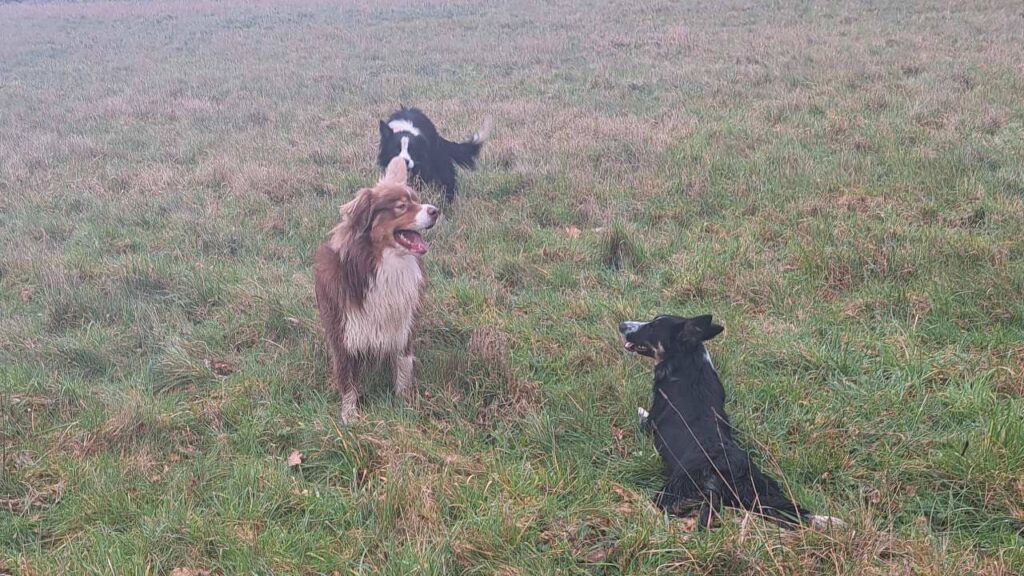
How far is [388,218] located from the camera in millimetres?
4078

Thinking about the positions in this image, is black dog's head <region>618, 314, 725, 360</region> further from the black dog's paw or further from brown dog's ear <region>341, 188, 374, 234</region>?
brown dog's ear <region>341, 188, 374, 234</region>

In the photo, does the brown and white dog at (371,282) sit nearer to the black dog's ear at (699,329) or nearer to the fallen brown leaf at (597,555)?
the black dog's ear at (699,329)

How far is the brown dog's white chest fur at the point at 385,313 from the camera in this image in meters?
4.11

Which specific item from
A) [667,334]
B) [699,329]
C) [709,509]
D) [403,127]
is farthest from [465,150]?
[709,509]

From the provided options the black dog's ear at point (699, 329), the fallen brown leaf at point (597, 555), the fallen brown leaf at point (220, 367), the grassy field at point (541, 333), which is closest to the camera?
the fallen brown leaf at point (597, 555)

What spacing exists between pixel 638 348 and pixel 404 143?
171 inches

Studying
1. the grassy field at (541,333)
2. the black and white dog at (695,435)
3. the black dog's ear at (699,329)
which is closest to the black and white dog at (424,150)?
the grassy field at (541,333)

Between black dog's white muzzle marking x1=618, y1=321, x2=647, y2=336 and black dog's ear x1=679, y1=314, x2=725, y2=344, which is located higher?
black dog's ear x1=679, y1=314, x2=725, y2=344

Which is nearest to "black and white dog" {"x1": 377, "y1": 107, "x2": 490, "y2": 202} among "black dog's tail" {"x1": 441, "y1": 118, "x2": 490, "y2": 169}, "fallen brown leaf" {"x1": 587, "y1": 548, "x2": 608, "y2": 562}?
"black dog's tail" {"x1": 441, "y1": 118, "x2": 490, "y2": 169}

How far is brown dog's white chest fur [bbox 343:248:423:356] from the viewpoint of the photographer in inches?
162

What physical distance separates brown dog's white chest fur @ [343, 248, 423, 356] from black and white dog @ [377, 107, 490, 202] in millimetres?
3342

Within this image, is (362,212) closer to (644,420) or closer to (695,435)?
(644,420)

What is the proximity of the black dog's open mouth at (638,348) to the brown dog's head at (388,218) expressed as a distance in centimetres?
127

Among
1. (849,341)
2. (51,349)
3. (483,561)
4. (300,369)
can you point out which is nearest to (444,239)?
(300,369)
